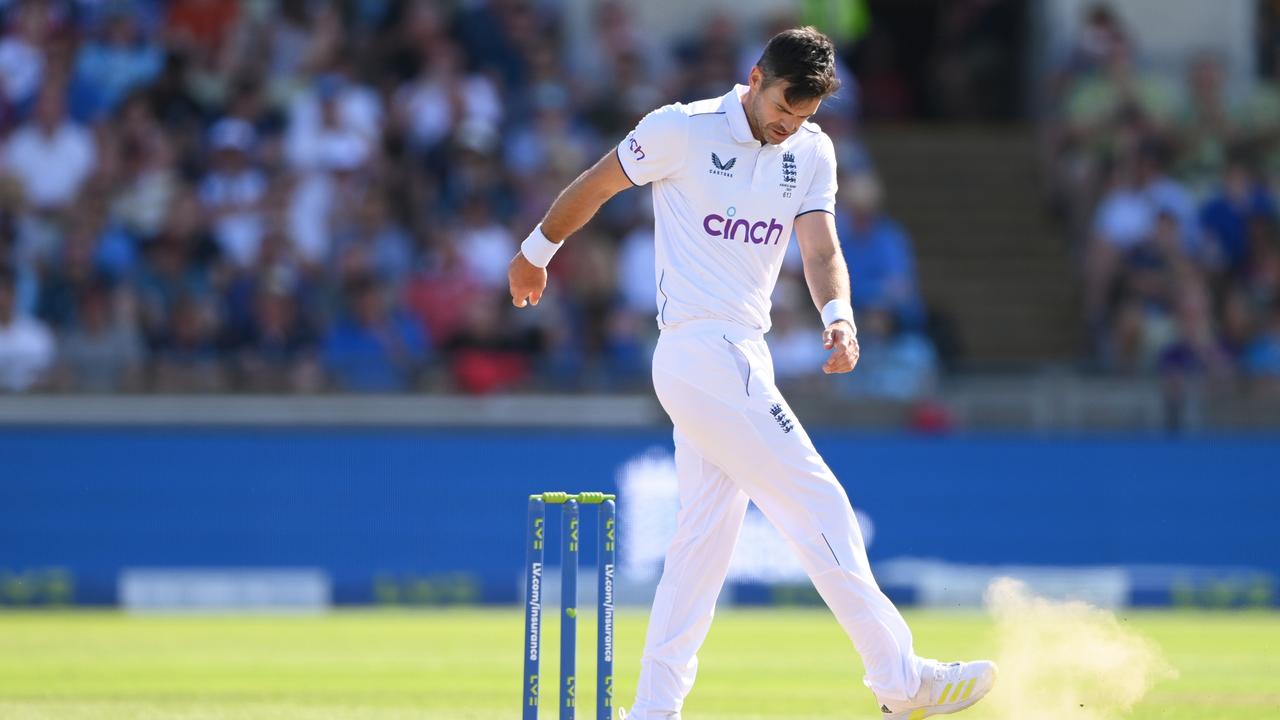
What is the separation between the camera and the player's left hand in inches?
234

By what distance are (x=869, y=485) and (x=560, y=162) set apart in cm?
375

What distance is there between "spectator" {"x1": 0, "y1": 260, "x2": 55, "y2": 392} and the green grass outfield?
5.16 ft

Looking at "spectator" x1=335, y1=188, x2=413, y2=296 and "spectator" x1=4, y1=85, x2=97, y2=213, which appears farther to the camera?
"spectator" x1=4, y1=85, x2=97, y2=213

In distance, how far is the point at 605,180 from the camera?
6.20m

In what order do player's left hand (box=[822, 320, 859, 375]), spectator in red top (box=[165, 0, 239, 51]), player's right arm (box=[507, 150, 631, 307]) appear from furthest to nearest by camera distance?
1. spectator in red top (box=[165, 0, 239, 51])
2. player's right arm (box=[507, 150, 631, 307])
3. player's left hand (box=[822, 320, 859, 375])

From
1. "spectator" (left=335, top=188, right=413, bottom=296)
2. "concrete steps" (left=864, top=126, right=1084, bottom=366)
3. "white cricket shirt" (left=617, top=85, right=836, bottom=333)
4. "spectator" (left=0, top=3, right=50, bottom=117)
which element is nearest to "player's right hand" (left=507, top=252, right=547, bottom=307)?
"white cricket shirt" (left=617, top=85, right=836, bottom=333)

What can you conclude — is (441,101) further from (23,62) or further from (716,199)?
(716,199)

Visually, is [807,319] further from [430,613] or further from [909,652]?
[909,652]

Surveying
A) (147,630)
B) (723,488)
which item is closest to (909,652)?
(723,488)

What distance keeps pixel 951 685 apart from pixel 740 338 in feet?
4.19

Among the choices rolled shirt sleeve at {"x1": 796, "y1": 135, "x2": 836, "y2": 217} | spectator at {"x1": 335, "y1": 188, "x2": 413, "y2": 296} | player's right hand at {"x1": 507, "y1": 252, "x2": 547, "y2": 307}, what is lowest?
player's right hand at {"x1": 507, "y1": 252, "x2": 547, "y2": 307}

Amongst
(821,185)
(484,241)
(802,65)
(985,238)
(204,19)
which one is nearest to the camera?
(802,65)

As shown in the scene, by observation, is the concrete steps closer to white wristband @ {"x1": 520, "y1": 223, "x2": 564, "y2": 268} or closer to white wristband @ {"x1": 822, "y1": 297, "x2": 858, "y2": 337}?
white wristband @ {"x1": 822, "y1": 297, "x2": 858, "y2": 337}

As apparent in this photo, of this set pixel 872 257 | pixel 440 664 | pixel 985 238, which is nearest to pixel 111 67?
pixel 872 257
